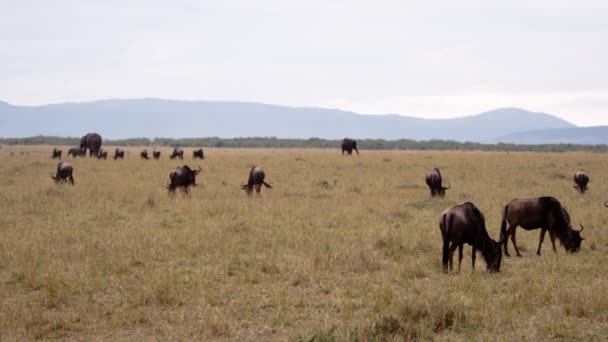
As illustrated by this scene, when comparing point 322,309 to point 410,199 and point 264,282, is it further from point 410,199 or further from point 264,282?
point 410,199

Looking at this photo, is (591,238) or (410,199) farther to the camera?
(410,199)

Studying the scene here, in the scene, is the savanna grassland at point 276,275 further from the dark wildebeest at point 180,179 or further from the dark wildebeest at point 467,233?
the dark wildebeest at point 180,179

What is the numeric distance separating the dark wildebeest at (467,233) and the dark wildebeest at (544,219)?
5.45 feet

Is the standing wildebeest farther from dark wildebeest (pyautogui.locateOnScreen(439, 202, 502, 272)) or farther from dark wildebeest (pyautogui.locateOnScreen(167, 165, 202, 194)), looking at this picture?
dark wildebeest (pyautogui.locateOnScreen(439, 202, 502, 272))

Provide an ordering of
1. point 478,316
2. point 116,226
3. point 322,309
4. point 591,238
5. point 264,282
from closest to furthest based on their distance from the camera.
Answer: point 478,316 < point 322,309 < point 264,282 < point 591,238 < point 116,226

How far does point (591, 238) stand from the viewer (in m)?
13.4

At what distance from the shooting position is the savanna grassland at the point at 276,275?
7645mm

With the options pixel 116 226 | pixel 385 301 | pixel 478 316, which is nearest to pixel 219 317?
pixel 385 301

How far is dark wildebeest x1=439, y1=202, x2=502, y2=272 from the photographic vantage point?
9961mm

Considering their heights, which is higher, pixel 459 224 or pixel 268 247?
pixel 459 224

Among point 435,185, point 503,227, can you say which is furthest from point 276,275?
point 435,185

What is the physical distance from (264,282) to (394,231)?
16.6ft

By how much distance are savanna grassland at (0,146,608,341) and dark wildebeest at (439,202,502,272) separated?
302 mm

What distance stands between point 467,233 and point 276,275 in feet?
10.5
